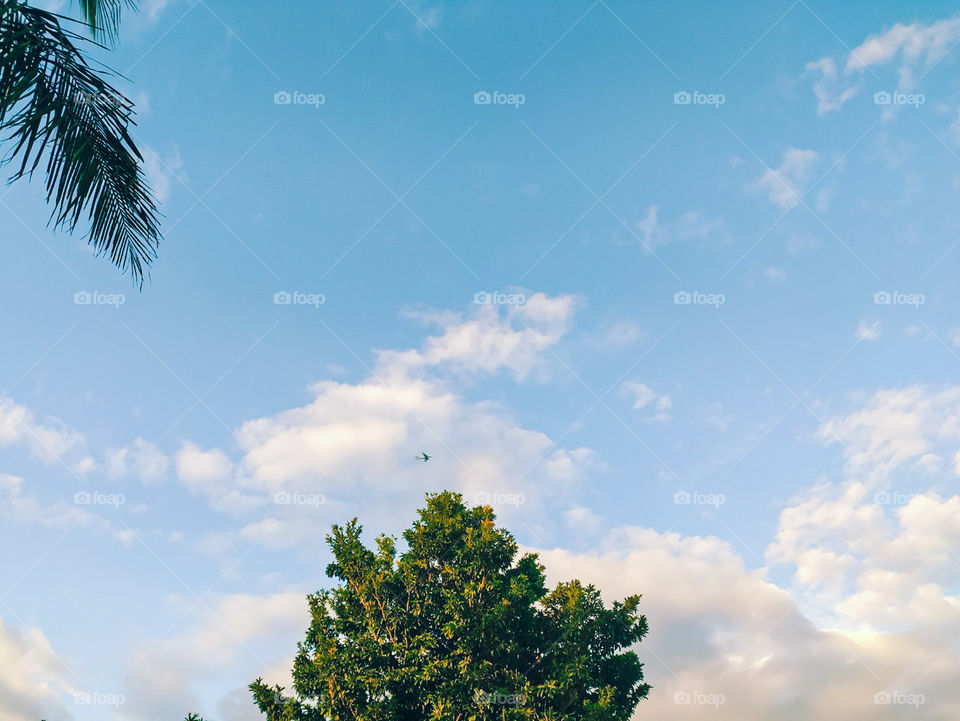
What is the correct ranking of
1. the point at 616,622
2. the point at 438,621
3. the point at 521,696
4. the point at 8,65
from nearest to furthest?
1. the point at 8,65
2. the point at 521,696
3. the point at 438,621
4. the point at 616,622

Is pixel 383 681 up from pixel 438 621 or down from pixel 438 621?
down

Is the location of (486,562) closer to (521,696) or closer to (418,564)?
(418,564)

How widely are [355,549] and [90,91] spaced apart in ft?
56.3

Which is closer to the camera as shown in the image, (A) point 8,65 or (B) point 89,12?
(A) point 8,65

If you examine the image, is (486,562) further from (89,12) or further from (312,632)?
(89,12)

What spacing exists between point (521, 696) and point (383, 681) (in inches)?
164

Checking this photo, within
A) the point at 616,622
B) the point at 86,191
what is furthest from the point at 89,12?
the point at 616,622

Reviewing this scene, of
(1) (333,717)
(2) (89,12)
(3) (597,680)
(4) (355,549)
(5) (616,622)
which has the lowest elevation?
(1) (333,717)

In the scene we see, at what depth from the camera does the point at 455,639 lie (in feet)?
69.0

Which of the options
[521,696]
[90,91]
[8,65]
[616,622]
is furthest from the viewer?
[616,622]

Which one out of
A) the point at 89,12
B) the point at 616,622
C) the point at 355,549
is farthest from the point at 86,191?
the point at 616,622

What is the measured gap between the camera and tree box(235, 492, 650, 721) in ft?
66.5

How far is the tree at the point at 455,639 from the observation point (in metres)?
20.3

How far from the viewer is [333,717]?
20.3m
